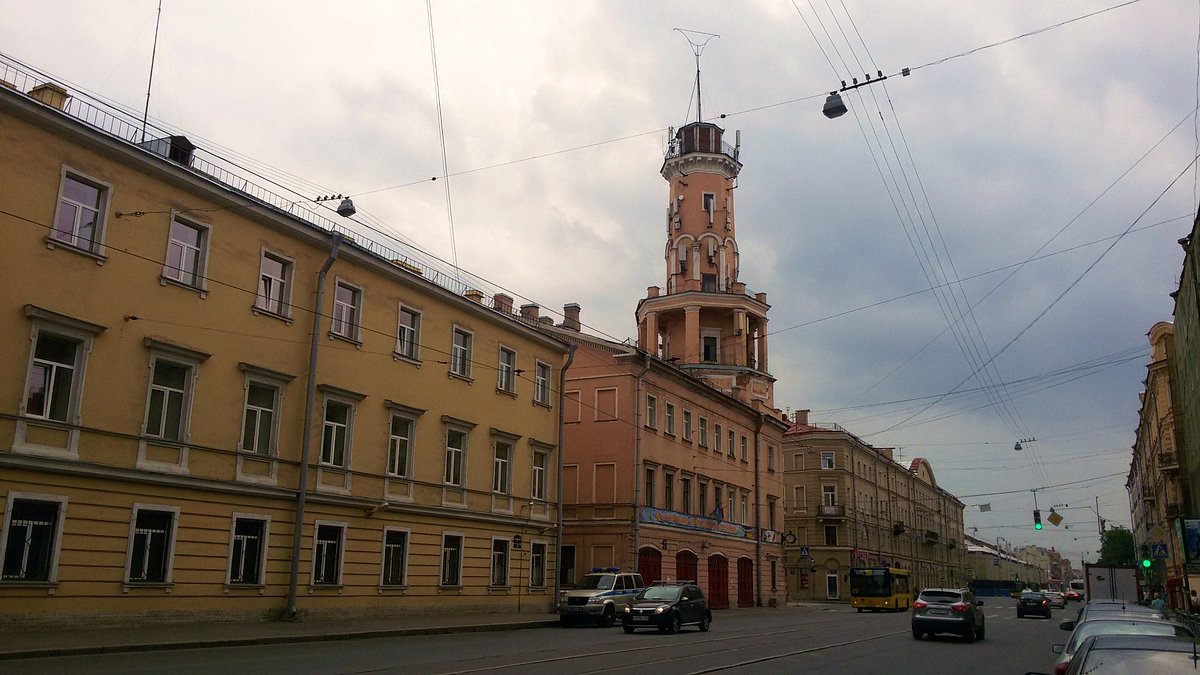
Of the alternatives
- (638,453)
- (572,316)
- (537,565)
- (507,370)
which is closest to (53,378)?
(507,370)

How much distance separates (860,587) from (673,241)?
2889 centimetres

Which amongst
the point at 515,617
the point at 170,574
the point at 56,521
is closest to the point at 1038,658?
the point at 515,617

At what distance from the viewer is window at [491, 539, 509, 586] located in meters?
33.0

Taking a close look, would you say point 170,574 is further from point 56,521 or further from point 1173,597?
point 1173,597

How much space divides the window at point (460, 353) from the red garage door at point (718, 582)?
2112 cm

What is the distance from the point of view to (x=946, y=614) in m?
25.2

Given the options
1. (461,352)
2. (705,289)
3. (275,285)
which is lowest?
(461,352)

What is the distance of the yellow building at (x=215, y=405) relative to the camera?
19.3m

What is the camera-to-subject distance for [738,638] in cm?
2467

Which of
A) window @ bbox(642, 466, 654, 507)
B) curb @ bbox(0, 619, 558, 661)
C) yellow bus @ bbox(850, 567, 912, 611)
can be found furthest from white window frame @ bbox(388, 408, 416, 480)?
yellow bus @ bbox(850, 567, 912, 611)

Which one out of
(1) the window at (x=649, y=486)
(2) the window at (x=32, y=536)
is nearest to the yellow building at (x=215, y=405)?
(2) the window at (x=32, y=536)

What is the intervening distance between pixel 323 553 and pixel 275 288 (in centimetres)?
748

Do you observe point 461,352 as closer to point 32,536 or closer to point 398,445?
point 398,445

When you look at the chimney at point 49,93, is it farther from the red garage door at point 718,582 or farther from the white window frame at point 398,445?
the red garage door at point 718,582
